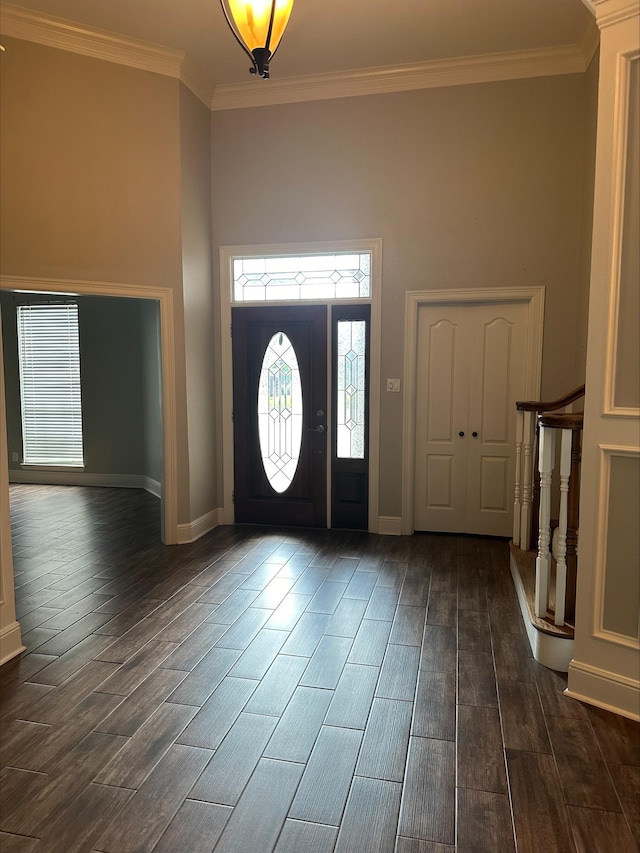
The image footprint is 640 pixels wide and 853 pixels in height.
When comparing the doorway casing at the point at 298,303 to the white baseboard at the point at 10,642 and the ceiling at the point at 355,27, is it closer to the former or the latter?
the ceiling at the point at 355,27

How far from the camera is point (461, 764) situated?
222 cm

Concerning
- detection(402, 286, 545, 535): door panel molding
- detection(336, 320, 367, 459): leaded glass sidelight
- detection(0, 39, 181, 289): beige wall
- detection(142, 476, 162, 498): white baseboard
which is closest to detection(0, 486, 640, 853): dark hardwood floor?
detection(402, 286, 545, 535): door panel molding

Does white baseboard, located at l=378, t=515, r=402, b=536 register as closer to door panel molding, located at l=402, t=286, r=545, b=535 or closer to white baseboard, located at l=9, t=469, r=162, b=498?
door panel molding, located at l=402, t=286, r=545, b=535

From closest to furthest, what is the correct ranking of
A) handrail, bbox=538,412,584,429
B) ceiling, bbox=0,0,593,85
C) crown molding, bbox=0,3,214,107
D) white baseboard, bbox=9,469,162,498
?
handrail, bbox=538,412,584,429, ceiling, bbox=0,0,593,85, crown molding, bbox=0,3,214,107, white baseboard, bbox=9,469,162,498

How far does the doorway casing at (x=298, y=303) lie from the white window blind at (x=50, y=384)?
10.2ft

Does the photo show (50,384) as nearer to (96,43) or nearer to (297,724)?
(96,43)

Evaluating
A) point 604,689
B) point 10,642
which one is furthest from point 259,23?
point 604,689

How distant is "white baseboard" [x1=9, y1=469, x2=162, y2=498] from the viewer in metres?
7.54

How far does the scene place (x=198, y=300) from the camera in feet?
16.8

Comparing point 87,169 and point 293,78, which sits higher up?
point 293,78

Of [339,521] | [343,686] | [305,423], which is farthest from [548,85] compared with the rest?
[343,686]

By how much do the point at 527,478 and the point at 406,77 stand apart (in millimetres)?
3465

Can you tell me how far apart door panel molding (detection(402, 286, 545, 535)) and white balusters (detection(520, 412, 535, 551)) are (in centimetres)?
91

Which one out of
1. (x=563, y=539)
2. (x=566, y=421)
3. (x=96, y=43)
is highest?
(x=96, y=43)
